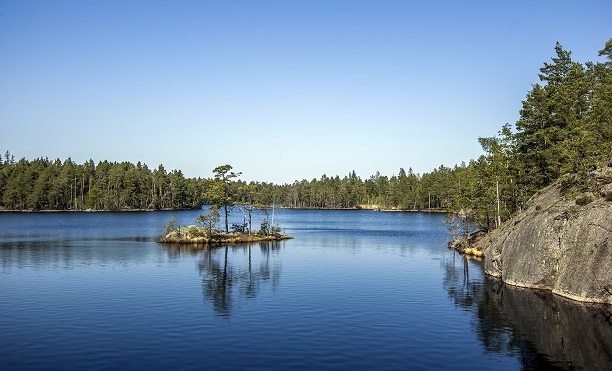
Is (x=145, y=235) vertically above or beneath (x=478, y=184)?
beneath

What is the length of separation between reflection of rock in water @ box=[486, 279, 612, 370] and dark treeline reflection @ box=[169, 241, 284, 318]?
2432cm

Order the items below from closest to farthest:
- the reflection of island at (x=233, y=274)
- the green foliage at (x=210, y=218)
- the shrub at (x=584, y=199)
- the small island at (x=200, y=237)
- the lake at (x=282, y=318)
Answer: the lake at (x=282, y=318), the reflection of island at (x=233, y=274), the shrub at (x=584, y=199), the green foliage at (x=210, y=218), the small island at (x=200, y=237)

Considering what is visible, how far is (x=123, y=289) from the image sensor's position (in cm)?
5138

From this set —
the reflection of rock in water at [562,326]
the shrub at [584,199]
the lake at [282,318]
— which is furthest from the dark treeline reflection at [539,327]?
the shrub at [584,199]

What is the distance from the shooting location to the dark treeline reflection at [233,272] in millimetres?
48691

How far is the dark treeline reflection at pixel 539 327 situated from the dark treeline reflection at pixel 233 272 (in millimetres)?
21457

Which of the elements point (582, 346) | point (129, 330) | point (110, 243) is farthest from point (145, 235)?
point (582, 346)

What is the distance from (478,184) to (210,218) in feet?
183

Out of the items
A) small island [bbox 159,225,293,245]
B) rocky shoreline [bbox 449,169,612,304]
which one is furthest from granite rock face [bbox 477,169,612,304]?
small island [bbox 159,225,293,245]

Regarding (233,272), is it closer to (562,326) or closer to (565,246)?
(565,246)

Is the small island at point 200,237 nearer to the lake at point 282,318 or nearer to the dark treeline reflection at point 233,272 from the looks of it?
the dark treeline reflection at point 233,272

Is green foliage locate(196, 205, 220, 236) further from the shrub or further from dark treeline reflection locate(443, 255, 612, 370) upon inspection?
the shrub

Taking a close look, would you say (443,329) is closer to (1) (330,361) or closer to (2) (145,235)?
(1) (330,361)

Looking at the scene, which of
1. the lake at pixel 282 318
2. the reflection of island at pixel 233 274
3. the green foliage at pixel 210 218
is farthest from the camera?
the green foliage at pixel 210 218
